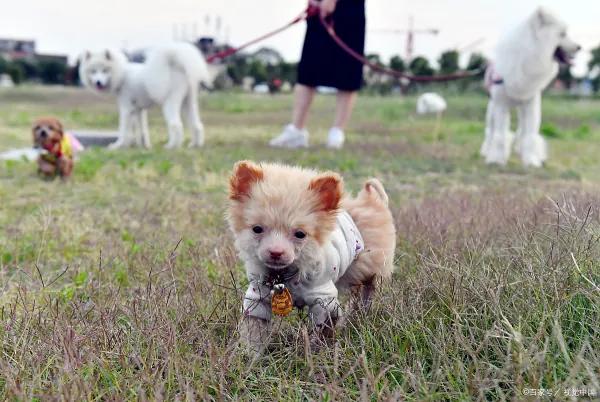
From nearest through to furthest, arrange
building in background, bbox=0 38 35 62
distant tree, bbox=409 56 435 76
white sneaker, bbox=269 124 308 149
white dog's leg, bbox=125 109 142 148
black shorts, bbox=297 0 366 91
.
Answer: black shorts, bbox=297 0 366 91 → white sneaker, bbox=269 124 308 149 → white dog's leg, bbox=125 109 142 148 → distant tree, bbox=409 56 435 76 → building in background, bbox=0 38 35 62

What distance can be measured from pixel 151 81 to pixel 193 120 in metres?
0.81

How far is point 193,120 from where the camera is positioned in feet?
26.2

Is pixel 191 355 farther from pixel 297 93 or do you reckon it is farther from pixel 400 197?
pixel 297 93

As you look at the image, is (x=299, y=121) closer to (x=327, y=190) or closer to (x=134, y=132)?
(x=134, y=132)

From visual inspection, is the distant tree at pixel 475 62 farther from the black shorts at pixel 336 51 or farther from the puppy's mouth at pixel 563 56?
the puppy's mouth at pixel 563 56

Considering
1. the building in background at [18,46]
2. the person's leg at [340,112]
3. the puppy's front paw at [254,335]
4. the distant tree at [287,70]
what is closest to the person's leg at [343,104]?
the person's leg at [340,112]

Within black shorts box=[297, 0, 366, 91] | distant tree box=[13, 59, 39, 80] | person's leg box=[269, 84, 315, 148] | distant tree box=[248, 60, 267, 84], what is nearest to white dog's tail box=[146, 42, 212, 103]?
person's leg box=[269, 84, 315, 148]

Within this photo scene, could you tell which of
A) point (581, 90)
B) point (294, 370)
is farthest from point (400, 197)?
point (581, 90)

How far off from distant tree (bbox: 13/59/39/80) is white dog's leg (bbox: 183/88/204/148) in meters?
19.9

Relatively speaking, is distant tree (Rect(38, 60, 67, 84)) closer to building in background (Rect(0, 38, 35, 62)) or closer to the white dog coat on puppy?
building in background (Rect(0, 38, 35, 62))

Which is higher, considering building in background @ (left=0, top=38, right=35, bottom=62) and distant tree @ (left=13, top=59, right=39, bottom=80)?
building in background @ (left=0, top=38, right=35, bottom=62)

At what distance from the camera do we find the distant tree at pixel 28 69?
24594 mm

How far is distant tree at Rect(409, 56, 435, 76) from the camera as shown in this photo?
20.0 meters

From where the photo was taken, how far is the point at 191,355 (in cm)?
167
